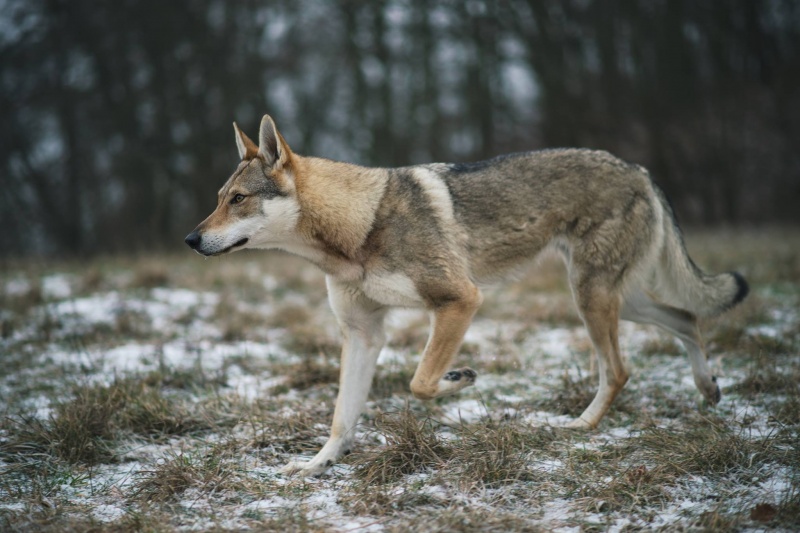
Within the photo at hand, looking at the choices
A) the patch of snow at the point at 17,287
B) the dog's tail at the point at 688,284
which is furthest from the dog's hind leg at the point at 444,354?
the patch of snow at the point at 17,287

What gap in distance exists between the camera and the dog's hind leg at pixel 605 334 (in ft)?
12.5

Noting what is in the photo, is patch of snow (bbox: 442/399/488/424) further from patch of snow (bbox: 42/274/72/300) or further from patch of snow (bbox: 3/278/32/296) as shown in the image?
patch of snow (bbox: 3/278/32/296)

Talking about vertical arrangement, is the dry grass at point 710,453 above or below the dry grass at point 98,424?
below

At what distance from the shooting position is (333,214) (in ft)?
11.8

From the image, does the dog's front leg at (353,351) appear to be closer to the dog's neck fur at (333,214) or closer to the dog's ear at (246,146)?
the dog's neck fur at (333,214)

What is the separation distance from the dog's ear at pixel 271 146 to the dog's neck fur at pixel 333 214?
10 cm

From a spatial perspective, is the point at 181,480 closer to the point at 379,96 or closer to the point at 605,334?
the point at 605,334

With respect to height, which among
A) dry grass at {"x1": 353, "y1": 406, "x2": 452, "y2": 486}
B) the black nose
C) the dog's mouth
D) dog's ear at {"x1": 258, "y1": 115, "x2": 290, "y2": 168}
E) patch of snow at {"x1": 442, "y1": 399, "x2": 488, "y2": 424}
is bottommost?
patch of snow at {"x1": 442, "y1": 399, "x2": 488, "y2": 424}

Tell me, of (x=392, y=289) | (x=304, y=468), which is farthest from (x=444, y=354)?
(x=304, y=468)

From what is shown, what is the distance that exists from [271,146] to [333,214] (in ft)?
1.83

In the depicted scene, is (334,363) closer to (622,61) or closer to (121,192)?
(121,192)

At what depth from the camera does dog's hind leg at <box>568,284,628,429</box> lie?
150 inches

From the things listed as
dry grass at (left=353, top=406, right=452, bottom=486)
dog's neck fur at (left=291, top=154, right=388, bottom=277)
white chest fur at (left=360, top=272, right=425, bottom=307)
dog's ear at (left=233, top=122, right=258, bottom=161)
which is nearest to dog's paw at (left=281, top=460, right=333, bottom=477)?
dry grass at (left=353, top=406, right=452, bottom=486)

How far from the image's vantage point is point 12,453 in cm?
328
